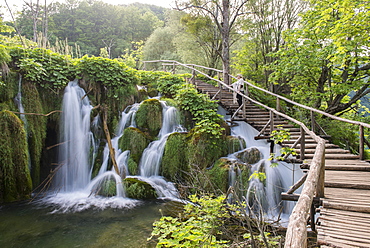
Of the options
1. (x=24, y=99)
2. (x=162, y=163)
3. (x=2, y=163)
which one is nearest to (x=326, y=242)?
(x=162, y=163)

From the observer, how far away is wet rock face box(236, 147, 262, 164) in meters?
8.16

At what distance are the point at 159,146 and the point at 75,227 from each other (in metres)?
4.07

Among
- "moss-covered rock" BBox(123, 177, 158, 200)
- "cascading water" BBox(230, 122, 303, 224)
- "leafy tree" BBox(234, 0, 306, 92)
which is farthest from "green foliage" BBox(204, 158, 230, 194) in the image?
"leafy tree" BBox(234, 0, 306, 92)

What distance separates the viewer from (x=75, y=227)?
6070 mm

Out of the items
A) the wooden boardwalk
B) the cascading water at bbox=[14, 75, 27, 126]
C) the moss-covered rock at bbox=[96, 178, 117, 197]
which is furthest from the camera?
the cascading water at bbox=[14, 75, 27, 126]

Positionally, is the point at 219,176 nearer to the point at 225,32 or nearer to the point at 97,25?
the point at 225,32

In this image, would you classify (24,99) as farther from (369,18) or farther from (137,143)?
(369,18)

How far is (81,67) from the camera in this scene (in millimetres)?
10328

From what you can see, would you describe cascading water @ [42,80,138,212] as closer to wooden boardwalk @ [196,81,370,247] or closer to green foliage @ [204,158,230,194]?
green foliage @ [204,158,230,194]

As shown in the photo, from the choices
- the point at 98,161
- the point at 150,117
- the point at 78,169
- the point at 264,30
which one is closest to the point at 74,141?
the point at 78,169

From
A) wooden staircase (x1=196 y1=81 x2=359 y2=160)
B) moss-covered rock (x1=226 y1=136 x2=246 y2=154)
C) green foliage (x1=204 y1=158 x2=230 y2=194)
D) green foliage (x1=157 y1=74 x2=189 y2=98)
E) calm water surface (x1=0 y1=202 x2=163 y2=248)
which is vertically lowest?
calm water surface (x1=0 y1=202 x2=163 y2=248)

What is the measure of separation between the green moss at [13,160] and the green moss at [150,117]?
4160 millimetres

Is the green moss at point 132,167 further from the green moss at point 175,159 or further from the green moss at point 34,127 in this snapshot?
the green moss at point 34,127

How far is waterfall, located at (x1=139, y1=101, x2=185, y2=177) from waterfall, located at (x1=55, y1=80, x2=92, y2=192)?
2.24 meters
